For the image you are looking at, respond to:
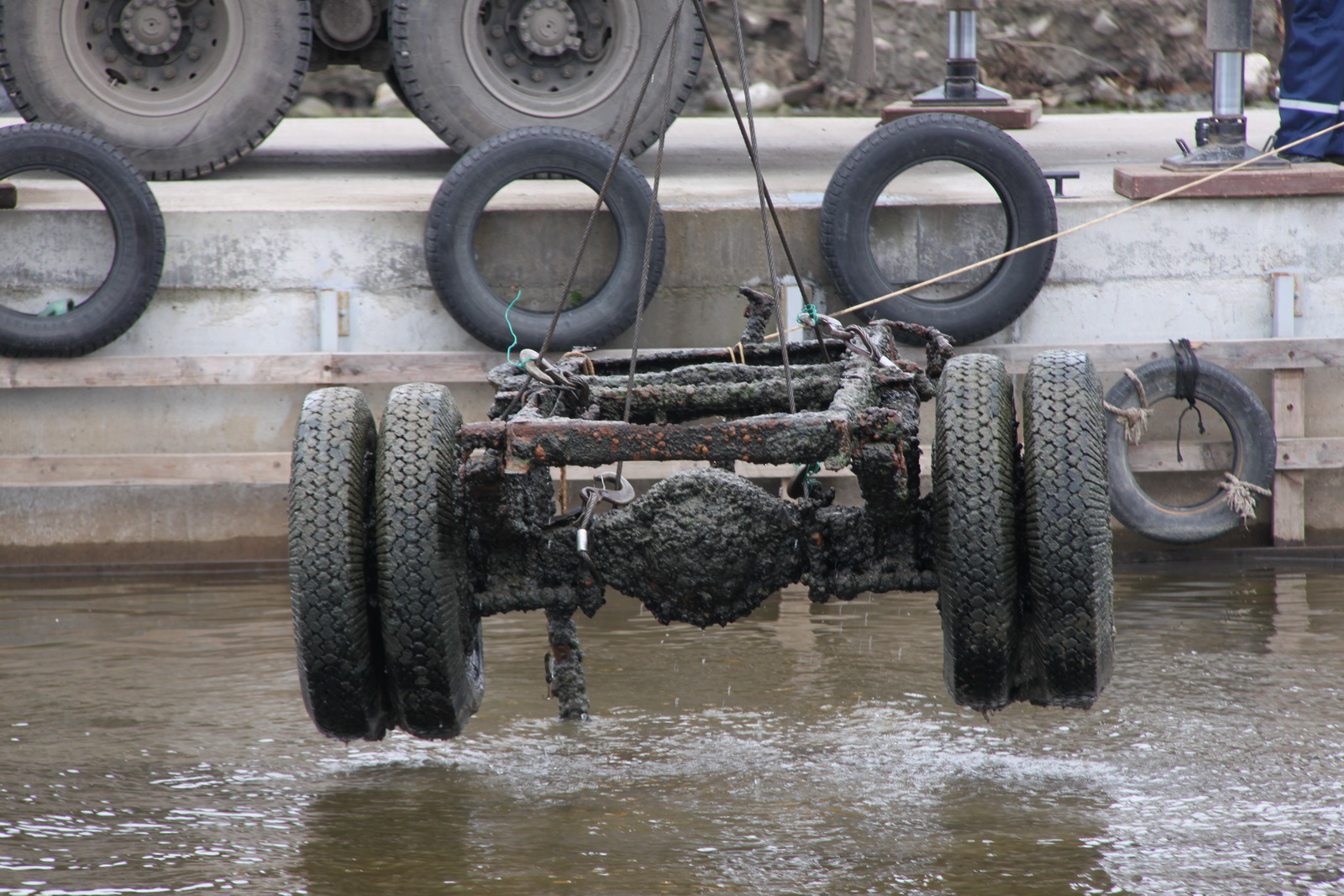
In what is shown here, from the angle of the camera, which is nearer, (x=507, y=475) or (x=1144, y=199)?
(x=507, y=475)

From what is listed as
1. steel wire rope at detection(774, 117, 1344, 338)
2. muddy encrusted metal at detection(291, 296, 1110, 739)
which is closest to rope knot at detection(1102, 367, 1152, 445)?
steel wire rope at detection(774, 117, 1344, 338)

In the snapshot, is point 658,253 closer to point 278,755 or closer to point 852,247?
point 852,247

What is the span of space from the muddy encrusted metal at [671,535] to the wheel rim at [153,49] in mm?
4853

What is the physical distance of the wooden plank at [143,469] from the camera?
754 centimetres

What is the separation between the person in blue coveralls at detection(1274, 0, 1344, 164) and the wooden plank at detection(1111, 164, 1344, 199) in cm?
40

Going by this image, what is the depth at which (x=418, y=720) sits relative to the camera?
4301mm

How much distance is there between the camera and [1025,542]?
13.6ft

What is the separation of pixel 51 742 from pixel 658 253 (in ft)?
11.8

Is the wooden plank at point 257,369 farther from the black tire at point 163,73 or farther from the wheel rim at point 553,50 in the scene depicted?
the wheel rim at point 553,50

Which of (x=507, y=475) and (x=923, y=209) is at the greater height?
(x=923, y=209)

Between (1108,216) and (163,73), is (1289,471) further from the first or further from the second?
(163,73)

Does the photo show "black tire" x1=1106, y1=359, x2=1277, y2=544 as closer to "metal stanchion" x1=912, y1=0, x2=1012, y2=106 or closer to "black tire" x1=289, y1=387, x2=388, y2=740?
"metal stanchion" x1=912, y1=0, x2=1012, y2=106

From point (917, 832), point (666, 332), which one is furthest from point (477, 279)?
point (917, 832)

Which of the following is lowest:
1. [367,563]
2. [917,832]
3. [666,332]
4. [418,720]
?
[917,832]
